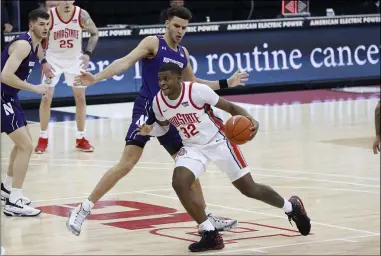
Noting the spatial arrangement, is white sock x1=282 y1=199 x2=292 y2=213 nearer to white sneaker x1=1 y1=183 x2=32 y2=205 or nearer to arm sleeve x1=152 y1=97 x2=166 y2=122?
arm sleeve x1=152 y1=97 x2=166 y2=122

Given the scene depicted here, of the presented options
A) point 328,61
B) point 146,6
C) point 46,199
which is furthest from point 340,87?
point 46,199

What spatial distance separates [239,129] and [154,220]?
2.13 metres

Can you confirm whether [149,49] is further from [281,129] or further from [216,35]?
[216,35]

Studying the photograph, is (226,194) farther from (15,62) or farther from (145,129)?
(145,129)

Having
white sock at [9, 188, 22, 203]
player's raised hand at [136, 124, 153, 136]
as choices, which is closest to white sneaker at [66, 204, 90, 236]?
player's raised hand at [136, 124, 153, 136]

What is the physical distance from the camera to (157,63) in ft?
29.0

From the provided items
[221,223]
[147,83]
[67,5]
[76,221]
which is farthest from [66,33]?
[76,221]

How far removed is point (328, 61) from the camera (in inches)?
805

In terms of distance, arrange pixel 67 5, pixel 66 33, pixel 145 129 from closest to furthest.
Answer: pixel 145 129
pixel 67 5
pixel 66 33

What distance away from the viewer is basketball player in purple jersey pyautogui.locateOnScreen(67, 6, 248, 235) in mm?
8539

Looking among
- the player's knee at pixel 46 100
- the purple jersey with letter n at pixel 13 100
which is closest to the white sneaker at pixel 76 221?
the purple jersey with letter n at pixel 13 100

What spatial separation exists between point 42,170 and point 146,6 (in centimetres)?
1073

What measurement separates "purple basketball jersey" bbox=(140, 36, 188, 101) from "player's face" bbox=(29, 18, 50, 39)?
150 cm

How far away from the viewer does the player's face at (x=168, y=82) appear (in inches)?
316
